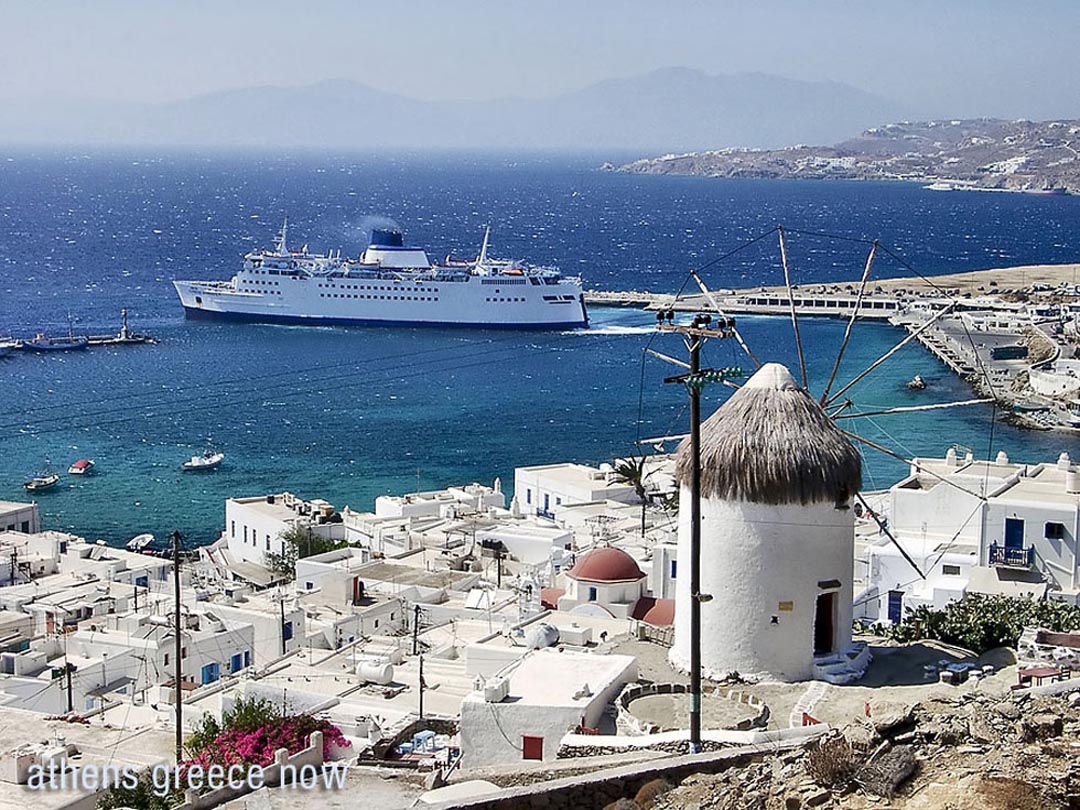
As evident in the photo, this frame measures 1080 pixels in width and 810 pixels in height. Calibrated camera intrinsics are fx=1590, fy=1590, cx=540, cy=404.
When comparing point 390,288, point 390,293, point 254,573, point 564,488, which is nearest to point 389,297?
point 390,293

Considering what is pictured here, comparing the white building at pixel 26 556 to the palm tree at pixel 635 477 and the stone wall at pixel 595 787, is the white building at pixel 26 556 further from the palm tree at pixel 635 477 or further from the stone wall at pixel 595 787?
the stone wall at pixel 595 787

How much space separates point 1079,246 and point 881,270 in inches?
1233

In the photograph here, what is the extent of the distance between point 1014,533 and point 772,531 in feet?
24.8

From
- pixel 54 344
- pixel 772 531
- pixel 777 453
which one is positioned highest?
pixel 777 453

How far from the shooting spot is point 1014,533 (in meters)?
18.6

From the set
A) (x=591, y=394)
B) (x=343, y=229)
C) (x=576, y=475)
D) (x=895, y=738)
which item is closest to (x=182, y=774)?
(x=895, y=738)

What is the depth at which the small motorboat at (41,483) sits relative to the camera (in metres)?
41.2

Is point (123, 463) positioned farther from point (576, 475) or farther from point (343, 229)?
point (343, 229)

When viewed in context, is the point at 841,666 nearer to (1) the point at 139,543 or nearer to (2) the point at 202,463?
(1) the point at 139,543

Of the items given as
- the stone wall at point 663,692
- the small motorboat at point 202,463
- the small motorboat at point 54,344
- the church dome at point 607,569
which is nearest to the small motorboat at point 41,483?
the small motorboat at point 202,463

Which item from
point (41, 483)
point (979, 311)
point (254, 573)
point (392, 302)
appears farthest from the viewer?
A: point (392, 302)

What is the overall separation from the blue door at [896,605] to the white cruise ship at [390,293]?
63.5 m

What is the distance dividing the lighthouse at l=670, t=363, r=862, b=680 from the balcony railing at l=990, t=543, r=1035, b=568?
679 centimetres

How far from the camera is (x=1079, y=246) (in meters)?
136
